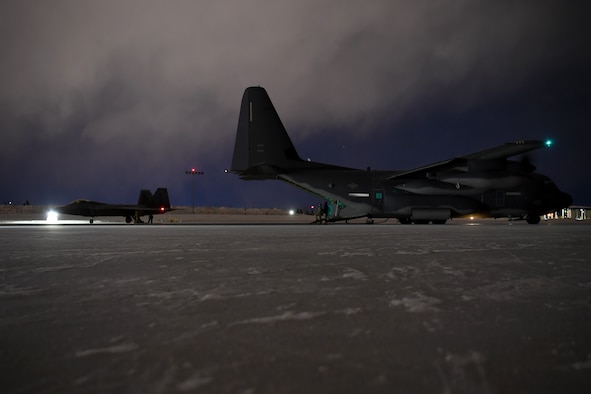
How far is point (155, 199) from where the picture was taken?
3206 cm

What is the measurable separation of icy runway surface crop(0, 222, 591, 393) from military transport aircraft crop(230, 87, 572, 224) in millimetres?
16136

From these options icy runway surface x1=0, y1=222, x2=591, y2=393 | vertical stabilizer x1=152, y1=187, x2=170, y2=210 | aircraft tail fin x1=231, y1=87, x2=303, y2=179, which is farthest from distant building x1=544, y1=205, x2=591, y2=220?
icy runway surface x1=0, y1=222, x2=591, y2=393

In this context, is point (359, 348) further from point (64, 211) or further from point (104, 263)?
point (64, 211)

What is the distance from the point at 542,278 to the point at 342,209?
670 inches

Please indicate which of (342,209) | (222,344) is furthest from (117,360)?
(342,209)

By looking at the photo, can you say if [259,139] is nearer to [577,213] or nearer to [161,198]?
[161,198]

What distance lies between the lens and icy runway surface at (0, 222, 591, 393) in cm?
155

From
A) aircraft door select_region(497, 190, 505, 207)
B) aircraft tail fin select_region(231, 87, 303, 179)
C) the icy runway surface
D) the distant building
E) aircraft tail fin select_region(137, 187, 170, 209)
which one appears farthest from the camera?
the distant building

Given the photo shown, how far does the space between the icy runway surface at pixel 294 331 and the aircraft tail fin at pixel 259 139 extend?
16638 millimetres

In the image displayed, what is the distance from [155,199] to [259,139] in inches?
622

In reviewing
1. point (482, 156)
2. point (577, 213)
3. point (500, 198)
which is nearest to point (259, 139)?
point (482, 156)

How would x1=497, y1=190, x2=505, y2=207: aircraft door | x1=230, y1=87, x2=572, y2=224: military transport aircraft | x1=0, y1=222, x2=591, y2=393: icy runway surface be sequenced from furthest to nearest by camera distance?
x1=497, y1=190, x2=505, y2=207: aircraft door < x1=230, y1=87, x2=572, y2=224: military transport aircraft < x1=0, y1=222, x2=591, y2=393: icy runway surface

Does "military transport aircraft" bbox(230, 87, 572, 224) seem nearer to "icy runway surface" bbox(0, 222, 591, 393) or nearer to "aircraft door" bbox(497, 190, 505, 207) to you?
"aircraft door" bbox(497, 190, 505, 207)

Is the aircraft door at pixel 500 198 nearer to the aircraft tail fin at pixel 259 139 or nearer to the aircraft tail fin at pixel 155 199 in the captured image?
the aircraft tail fin at pixel 259 139
